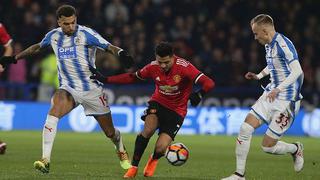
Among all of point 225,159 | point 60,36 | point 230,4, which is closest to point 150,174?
point 60,36

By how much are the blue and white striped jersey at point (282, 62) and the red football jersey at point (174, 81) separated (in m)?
0.86

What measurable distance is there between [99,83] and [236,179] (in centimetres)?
243

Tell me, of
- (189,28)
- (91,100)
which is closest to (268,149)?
(91,100)

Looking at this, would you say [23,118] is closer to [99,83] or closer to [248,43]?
[248,43]

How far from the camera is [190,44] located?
2244 centimetres

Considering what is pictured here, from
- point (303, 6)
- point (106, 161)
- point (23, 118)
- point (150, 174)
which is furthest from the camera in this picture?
point (303, 6)

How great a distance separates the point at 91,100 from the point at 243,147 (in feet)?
7.28

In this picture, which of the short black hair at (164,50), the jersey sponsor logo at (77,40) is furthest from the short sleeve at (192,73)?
the jersey sponsor logo at (77,40)

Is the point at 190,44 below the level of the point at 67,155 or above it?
above

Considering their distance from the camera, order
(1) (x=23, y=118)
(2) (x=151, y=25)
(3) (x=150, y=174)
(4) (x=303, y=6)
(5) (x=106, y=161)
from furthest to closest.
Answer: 1. (4) (x=303, y=6)
2. (2) (x=151, y=25)
3. (1) (x=23, y=118)
4. (5) (x=106, y=161)
5. (3) (x=150, y=174)

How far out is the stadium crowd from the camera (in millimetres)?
20984

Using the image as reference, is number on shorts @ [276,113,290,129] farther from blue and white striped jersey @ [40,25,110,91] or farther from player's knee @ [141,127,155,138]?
blue and white striped jersey @ [40,25,110,91]

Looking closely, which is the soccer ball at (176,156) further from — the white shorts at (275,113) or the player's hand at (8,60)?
the player's hand at (8,60)

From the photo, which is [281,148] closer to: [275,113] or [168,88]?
[275,113]
